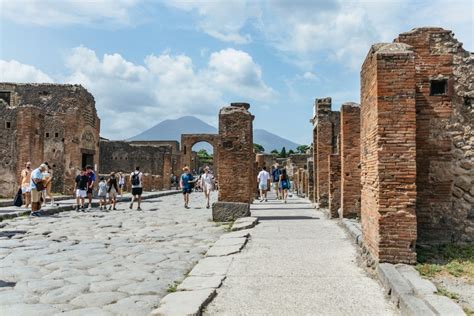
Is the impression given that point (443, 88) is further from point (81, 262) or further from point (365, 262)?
point (81, 262)

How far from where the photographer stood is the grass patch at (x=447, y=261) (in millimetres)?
5002

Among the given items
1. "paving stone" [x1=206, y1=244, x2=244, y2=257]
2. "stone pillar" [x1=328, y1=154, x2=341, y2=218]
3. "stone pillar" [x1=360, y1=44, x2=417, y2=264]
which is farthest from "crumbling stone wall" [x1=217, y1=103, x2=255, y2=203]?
"stone pillar" [x1=360, y1=44, x2=417, y2=264]

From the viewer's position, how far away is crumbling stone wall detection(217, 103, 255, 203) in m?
11.1

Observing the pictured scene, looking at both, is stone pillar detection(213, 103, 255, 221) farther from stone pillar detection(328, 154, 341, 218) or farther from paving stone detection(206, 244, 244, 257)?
paving stone detection(206, 244, 244, 257)

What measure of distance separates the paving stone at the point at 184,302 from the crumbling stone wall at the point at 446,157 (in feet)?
10.7

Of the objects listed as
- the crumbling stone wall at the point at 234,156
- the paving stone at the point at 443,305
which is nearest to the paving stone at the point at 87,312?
the paving stone at the point at 443,305

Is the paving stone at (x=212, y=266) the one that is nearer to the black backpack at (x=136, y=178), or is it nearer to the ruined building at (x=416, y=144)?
the ruined building at (x=416, y=144)

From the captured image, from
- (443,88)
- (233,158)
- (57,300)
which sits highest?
(443,88)

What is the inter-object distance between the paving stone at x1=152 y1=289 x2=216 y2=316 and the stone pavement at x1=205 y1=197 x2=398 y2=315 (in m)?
0.10

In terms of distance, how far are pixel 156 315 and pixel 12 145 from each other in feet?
59.8

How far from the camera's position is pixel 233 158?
441 inches

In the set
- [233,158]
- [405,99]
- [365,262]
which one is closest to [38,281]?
[365,262]

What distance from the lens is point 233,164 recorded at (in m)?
11.2

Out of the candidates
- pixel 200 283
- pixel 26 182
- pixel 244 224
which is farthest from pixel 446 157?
pixel 26 182
